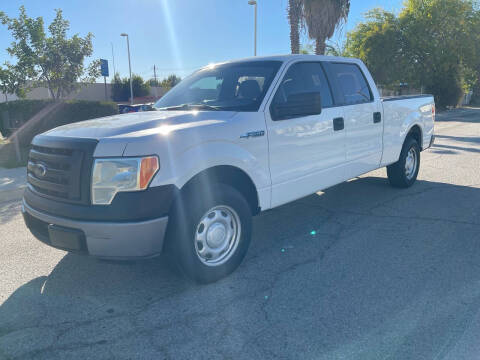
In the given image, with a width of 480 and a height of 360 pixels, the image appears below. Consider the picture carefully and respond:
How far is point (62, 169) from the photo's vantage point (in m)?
3.27

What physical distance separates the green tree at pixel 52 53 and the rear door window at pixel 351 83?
47.1 ft

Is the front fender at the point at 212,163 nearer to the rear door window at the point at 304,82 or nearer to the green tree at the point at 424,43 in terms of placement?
the rear door window at the point at 304,82

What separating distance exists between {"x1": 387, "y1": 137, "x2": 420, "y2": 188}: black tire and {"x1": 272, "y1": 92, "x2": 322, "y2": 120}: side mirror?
3.22 meters

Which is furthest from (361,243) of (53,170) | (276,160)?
(53,170)

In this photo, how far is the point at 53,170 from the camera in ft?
10.9

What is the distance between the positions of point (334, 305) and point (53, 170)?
7.98ft

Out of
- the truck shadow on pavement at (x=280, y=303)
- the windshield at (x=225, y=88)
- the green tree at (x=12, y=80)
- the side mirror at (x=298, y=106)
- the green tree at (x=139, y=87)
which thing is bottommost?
the truck shadow on pavement at (x=280, y=303)

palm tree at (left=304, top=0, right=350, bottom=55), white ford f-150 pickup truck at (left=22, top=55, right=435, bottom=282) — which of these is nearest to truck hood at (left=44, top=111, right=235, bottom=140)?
white ford f-150 pickup truck at (left=22, top=55, right=435, bottom=282)

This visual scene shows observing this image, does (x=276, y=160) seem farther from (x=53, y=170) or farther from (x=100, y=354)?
(x=100, y=354)

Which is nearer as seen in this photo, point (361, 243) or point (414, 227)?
point (361, 243)

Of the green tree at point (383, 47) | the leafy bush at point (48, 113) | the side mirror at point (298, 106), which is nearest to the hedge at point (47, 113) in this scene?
the leafy bush at point (48, 113)

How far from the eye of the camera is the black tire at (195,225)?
10.7 feet

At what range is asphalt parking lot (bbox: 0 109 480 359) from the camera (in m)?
2.75

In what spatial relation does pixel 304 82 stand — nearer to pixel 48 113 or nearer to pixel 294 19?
pixel 48 113
